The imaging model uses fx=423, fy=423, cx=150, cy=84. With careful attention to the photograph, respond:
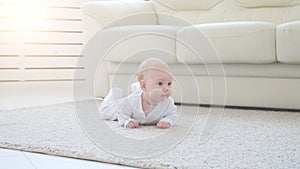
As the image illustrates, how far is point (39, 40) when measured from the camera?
3.13 m

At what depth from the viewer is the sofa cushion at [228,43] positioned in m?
1.82

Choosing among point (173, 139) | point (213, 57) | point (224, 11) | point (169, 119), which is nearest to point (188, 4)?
point (224, 11)

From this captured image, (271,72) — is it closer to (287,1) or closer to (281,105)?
(281,105)

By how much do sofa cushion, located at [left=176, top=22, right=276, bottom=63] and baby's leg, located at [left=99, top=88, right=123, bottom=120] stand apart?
39 cm

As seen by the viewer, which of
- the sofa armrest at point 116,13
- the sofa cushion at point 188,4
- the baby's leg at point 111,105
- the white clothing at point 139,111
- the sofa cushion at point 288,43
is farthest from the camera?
the sofa cushion at point 188,4

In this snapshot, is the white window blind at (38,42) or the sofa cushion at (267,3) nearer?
the sofa cushion at (267,3)

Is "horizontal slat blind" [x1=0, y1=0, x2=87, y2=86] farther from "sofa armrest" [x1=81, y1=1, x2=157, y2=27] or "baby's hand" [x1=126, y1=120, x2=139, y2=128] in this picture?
"baby's hand" [x1=126, y1=120, x2=139, y2=128]

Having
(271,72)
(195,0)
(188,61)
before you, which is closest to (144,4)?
(195,0)

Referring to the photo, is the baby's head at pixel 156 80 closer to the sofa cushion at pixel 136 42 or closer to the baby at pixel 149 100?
the baby at pixel 149 100

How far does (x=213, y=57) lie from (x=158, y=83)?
552 millimetres

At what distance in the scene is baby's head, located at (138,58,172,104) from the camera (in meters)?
1.41

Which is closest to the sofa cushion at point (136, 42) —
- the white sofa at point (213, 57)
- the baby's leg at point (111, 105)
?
the white sofa at point (213, 57)

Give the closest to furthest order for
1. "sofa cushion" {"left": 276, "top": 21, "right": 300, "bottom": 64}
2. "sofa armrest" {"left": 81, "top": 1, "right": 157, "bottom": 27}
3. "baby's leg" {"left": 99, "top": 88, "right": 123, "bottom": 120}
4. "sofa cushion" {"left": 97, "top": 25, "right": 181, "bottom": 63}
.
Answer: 1. "baby's leg" {"left": 99, "top": 88, "right": 123, "bottom": 120}
2. "sofa cushion" {"left": 276, "top": 21, "right": 300, "bottom": 64}
3. "sofa cushion" {"left": 97, "top": 25, "right": 181, "bottom": 63}
4. "sofa armrest" {"left": 81, "top": 1, "right": 157, "bottom": 27}

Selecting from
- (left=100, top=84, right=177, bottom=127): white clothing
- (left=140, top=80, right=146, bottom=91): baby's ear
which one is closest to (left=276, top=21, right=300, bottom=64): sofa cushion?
(left=100, top=84, right=177, bottom=127): white clothing
